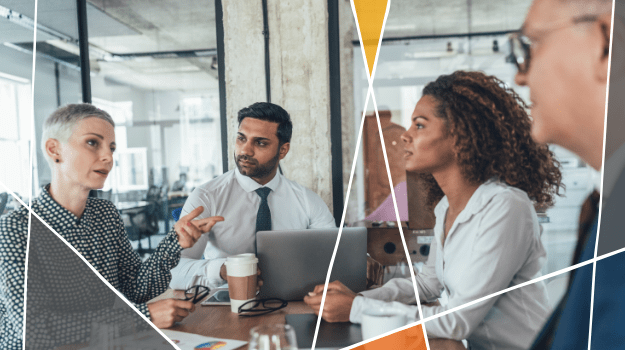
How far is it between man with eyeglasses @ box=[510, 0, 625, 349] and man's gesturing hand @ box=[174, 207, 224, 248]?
129 centimetres

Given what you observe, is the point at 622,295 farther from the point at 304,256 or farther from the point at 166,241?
the point at 166,241

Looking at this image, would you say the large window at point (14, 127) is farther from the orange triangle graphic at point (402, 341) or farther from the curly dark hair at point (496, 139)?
the curly dark hair at point (496, 139)

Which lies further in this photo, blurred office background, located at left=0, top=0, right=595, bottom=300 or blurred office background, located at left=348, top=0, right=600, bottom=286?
blurred office background, located at left=0, top=0, right=595, bottom=300

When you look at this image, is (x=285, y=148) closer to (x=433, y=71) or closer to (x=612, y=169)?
(x=433, y=71)

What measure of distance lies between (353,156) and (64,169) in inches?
A: 47.1

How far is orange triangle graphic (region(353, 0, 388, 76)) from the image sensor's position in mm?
1747

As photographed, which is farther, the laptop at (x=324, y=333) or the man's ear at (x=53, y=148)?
the man's ear at (x=53, y=148)

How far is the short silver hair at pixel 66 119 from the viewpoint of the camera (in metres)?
1.76

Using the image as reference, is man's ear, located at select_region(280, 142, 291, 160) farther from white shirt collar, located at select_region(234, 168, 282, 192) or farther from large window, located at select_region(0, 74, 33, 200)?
large window, located at select_region(0, 74, 33, 200)

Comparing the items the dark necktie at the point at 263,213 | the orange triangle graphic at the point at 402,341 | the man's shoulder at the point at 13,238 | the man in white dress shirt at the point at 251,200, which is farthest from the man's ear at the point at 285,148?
the man's shoulder at the point at 13,238

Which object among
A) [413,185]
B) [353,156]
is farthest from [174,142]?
[413,185]

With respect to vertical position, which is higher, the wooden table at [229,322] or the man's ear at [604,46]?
the man's ear at [604,46]

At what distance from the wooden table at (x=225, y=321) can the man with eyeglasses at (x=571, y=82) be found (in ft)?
2.90

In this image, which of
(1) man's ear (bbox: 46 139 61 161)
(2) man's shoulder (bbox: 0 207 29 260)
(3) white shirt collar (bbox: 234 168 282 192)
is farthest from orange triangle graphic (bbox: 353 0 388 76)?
(2) man's shoulder (bbox: 0 207 29 260)
